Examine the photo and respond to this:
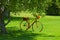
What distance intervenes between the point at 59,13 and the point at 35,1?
28019 mm

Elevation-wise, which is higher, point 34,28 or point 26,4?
point 26,4

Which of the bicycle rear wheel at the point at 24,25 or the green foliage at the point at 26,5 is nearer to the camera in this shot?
the green foliage at the point at 26,5

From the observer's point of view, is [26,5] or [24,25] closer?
[26,5]

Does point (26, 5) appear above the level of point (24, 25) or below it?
above

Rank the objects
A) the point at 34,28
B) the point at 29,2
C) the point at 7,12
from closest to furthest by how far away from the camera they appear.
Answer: the point at 29,2
the point at 7,12
the point at 34,28

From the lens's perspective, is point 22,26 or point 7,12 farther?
point 22,26

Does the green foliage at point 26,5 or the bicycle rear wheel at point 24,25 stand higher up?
the green foliage at point 26,5

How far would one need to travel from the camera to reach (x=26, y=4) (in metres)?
12.7

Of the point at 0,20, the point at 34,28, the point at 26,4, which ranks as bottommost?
the point at 34,28

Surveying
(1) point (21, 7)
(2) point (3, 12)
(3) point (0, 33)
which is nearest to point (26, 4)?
(1) point (21, 7)

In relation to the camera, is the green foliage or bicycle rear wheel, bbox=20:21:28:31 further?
bicycle rear wheel, bbox=20:21:28:31

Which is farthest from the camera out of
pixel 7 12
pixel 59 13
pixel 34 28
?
pixel 59 13

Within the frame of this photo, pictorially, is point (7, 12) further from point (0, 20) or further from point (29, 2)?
point (29, 2)

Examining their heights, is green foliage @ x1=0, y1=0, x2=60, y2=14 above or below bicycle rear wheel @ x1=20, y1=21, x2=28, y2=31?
above
